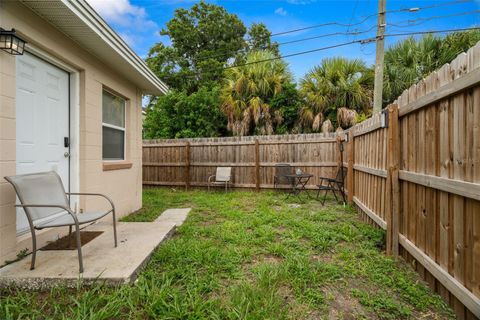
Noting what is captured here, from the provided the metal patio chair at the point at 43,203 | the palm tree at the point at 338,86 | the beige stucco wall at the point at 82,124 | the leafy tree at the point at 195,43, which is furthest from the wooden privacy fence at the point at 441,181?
the leafy tree at the point at 195,43

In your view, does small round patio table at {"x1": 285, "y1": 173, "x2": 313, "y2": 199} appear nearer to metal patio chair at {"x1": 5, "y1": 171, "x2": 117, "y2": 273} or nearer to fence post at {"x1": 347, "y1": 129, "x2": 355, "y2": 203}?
fence post at {"x1": 347, "y1": 129, "x2": 355, "y2": 203}

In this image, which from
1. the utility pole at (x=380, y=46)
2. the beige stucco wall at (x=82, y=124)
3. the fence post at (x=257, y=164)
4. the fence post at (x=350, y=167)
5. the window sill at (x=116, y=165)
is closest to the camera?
the beige stucco wall at (x=82, y=124)

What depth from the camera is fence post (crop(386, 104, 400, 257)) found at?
2.81 meters

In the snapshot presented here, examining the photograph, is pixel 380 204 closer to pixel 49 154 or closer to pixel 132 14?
pixel 49 154

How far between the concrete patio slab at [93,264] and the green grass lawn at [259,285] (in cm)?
8

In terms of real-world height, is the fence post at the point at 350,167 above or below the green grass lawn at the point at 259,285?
above

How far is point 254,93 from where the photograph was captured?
31.7ft

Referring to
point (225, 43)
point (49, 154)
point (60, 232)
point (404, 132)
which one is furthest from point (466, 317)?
point (225, 43)

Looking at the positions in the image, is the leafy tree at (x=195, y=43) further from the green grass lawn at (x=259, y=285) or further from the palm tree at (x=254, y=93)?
the green grass lawn at (x=259, y=285)

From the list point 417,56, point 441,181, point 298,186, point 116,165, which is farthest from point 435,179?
point 417,56

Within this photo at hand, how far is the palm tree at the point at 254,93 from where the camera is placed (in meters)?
9.55

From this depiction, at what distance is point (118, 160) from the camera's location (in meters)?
4.83

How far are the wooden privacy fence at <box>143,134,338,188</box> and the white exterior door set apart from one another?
197 inches

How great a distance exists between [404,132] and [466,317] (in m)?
1.71
